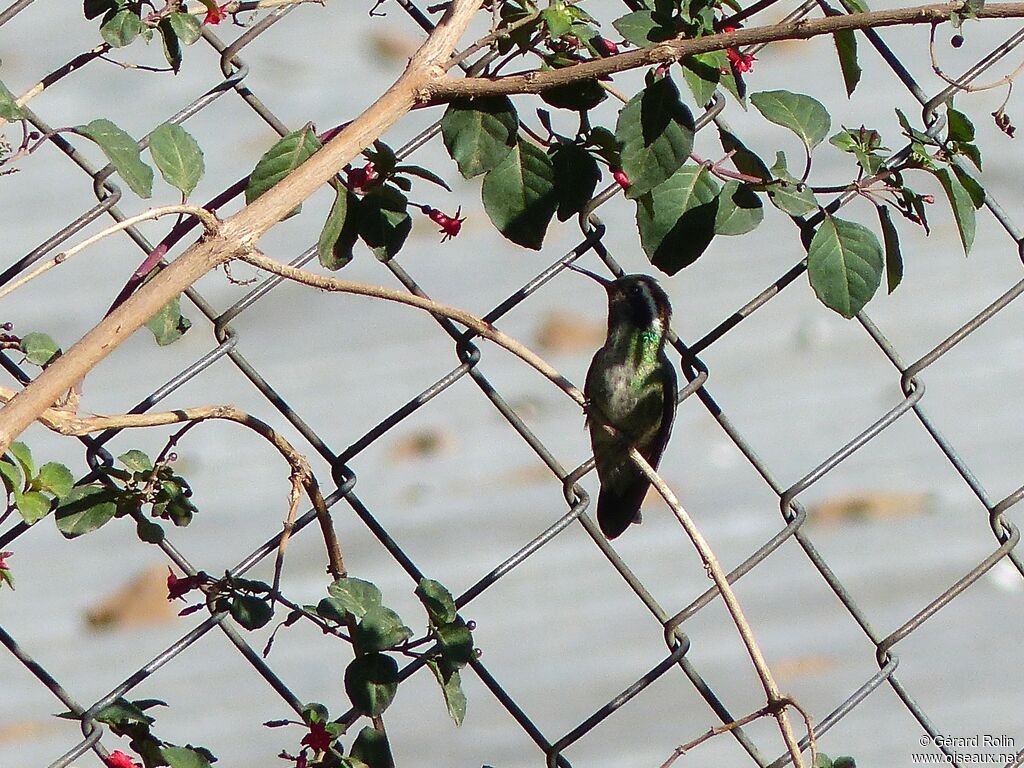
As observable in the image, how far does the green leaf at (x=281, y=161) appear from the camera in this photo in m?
1.37

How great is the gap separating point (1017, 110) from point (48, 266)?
8.82 feet

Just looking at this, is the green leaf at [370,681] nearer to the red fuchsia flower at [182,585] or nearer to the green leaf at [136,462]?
the red fuchsia flower at [182,585]

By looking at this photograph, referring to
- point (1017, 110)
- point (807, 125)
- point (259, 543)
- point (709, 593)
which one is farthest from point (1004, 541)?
point (1017, 110)

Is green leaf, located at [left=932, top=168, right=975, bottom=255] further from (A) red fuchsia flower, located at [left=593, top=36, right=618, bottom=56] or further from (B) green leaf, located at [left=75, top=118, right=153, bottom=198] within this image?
(B) green leaf, located at [left=75, top=118, right=153, bottom=198]

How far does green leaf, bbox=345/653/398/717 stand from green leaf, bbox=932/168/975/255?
0.80m

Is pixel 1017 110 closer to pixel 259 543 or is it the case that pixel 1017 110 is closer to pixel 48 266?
pixel 259 543

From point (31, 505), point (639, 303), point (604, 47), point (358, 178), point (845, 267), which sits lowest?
point (31, 505)

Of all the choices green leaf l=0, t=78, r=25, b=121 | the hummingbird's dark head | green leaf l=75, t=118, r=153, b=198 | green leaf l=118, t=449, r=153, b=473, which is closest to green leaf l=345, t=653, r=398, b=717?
green leaf l=118, t=449, r=153, b=473

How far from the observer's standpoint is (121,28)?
141 centimetres

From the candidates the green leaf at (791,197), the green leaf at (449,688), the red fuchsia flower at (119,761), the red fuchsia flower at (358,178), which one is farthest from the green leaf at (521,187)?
the red fuchsia flower at (119,761)

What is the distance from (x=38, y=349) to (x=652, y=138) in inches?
27.2

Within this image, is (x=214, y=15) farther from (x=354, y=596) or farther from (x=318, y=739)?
(x=318, y=739)

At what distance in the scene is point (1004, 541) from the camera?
2.09 metres

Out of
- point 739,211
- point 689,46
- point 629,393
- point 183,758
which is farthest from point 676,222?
point 629,393
